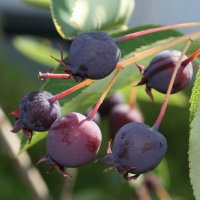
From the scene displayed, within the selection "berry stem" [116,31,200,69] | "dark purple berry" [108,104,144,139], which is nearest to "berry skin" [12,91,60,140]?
"berry stem" [116,31,200,69]

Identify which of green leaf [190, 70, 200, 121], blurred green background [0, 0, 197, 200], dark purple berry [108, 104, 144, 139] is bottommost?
blurred green background [0, 0, 197, 200]

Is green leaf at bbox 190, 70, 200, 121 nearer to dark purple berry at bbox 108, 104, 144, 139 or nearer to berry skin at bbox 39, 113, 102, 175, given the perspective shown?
berry skin at bbox 39, 113, 102, 175

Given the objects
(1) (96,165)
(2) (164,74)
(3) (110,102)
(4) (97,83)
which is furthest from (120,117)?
(1) (96,165)

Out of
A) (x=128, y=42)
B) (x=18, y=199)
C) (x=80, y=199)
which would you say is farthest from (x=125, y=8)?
(x=18, y=199)

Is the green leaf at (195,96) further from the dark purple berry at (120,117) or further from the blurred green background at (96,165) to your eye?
the blurred green background at (96,165)

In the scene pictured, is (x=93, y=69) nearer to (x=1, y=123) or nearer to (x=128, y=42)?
(x=128, y=42)

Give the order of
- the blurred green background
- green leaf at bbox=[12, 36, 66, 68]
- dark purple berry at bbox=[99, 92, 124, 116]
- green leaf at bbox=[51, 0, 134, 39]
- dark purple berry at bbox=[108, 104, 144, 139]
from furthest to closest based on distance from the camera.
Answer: the blurred green background < green leaf at bbox=[12, 36, 66, 68] < dark purple berry at bbox=[99, 92, 124, 116] < dark purple berry at bbox=[108, 104, 144, 139] < green leaf at bbox=[51, 0, 134, 39]
